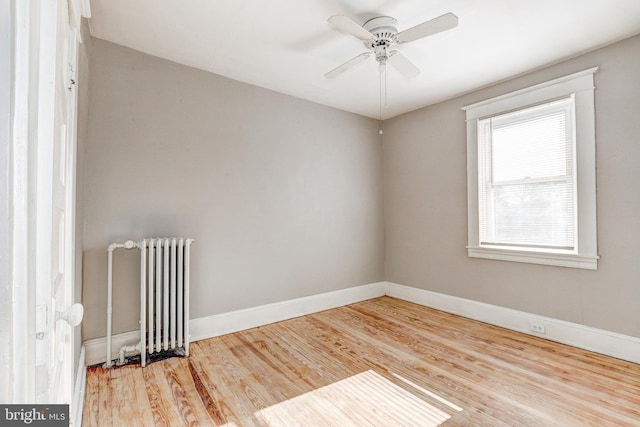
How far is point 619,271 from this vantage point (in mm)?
2533

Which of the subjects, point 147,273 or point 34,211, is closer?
point 34,211

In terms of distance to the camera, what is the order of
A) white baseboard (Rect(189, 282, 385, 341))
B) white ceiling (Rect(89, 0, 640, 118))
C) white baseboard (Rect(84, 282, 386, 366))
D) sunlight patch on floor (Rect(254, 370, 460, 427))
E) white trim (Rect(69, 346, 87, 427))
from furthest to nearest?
white baseboard (Rect(189, 282, 385, 341)), white baseboard (Rect(84, 282, 386, 366)), white ceiling (Rect(89, 0, 640, 118)), sunlight patch on floor (Rect(254, 370, 460, 427)), white trim (Rect(69, 346, 87, 427))

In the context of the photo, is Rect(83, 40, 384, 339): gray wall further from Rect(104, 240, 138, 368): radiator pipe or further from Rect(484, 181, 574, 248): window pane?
Rect(484, 181, 574, 248): window pane

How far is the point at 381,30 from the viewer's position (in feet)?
7.31

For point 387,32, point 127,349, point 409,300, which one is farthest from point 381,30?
point 409,300

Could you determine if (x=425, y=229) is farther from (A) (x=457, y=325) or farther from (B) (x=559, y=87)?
(B) (x=559, y=87)

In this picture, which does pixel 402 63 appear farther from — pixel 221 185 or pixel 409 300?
pixel 409 300

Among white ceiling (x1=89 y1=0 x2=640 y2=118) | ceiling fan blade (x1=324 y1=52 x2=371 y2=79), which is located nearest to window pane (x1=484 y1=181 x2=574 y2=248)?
white ceiling (x1=89 y1=0 x2=640 y2=118)

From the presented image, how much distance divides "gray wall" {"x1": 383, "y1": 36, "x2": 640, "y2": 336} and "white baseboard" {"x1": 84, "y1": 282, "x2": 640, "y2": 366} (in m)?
0.08

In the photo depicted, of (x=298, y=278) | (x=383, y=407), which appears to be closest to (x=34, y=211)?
(x=383, y=407)

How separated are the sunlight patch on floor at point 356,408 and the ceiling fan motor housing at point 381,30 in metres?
2.49

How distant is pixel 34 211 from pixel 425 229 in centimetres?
399

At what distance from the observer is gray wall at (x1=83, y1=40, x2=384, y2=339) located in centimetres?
252

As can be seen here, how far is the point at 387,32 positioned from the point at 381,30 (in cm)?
5
